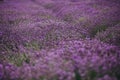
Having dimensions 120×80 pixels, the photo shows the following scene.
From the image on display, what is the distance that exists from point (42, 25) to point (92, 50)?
3.25 metres

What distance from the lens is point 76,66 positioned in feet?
9.25

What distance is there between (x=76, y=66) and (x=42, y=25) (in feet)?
12.0

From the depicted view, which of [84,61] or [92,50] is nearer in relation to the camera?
[84,61]

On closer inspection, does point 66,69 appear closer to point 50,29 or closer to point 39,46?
point 39,46

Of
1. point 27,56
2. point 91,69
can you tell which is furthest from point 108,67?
point 27,56

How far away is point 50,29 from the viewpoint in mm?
5641

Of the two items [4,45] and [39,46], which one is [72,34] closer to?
[39,46]

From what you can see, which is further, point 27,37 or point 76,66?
point 27,37

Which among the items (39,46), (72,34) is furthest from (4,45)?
(72,34)

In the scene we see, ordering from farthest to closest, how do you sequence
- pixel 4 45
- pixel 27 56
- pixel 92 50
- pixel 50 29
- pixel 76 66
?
pixel 50 29 → pixel 4 45 → pixel 27 56 → pixel 92 50 → pixel 76 66

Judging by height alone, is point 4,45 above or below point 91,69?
below

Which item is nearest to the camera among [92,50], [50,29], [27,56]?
[92,50]

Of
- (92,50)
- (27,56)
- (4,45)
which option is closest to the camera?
(92,50)

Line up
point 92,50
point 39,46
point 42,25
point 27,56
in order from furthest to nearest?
point 42,25 < point 39,46 < point 27,56 < point 92,50
